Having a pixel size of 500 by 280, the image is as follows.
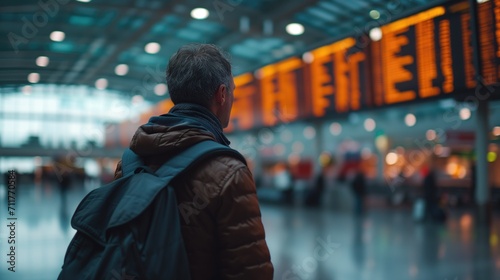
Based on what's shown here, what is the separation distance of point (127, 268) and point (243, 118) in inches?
418

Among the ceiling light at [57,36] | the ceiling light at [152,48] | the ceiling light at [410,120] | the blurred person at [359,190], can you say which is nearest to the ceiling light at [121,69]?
the ceiling light at [152,48]

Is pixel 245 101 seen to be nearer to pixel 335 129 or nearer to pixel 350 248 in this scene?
pixel 350 248

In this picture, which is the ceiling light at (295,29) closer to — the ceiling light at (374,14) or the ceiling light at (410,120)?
the ceiling light at (374,14)

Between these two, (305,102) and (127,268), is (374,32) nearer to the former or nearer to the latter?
(305,102)

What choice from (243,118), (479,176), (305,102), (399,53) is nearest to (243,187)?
(479,176)

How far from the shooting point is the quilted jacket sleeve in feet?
4.12

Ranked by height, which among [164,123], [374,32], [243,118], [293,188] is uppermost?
[374,32]

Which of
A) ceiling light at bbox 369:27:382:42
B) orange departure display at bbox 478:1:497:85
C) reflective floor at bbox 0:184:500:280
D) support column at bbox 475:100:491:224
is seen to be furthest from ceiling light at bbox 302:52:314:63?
orange departure display at bbox 478:1:497:85

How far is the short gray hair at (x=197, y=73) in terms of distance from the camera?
148 cm

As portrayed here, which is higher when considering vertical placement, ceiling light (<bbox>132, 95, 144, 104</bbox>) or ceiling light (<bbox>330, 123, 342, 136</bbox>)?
ceiling light (<bbox>330, 123, 342, 136</bbox>)

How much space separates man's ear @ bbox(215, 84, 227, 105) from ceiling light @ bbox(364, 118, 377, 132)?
93.8 feet

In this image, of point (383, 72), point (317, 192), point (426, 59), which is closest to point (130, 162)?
point (426, 59)

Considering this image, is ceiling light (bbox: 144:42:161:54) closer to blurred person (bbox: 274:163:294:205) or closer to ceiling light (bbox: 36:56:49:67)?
ceiling light (bbox: 36:56:49:67)

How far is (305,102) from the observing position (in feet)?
31.8
